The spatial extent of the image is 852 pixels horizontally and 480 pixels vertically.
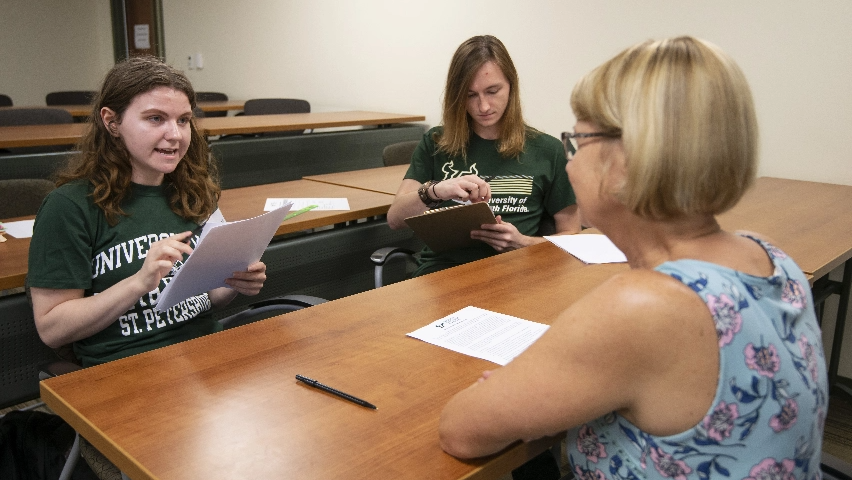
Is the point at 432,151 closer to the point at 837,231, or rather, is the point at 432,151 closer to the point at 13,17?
the point at 837,231

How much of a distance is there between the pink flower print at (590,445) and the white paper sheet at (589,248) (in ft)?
3.06

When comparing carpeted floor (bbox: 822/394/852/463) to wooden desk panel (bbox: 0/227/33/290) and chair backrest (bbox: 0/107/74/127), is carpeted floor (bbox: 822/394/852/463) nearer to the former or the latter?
wooden desk panel (bbox: 0/227/33/290)

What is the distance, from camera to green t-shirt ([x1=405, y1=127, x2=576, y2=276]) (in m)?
2.31

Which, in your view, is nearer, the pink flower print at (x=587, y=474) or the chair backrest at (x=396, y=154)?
the pink flower print at (x=587, y=474)

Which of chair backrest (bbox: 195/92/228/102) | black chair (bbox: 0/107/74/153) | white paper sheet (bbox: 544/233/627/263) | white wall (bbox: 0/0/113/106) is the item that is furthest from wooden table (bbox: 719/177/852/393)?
white wall (bbox: 0/0/113/106)

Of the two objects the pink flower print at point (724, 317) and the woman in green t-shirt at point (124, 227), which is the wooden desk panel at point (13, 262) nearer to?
the woman in green t-shirt at point (124, 227)

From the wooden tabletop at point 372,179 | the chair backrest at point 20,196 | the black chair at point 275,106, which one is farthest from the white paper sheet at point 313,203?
the black chair at point 275,106

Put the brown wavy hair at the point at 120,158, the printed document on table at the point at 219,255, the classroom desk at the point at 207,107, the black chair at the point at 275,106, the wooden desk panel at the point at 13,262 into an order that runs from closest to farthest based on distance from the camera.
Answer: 1. the printed document on table at the point at 219,255
2. the brown wavy hair at the point at 120,158
3. the wooden desk panel at the point at 13,262
4. the classroom desk at the point at 207,107
5. the black chair at the point at 275,106

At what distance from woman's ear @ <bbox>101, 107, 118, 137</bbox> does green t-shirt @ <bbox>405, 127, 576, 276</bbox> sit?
1.04m

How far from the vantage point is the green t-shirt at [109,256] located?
4.93ft

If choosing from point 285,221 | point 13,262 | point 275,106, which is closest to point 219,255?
point 13,262

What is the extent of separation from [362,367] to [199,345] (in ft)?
1.07

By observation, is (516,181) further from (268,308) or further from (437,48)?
(437,48)

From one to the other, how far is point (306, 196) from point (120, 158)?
4.31 feet
